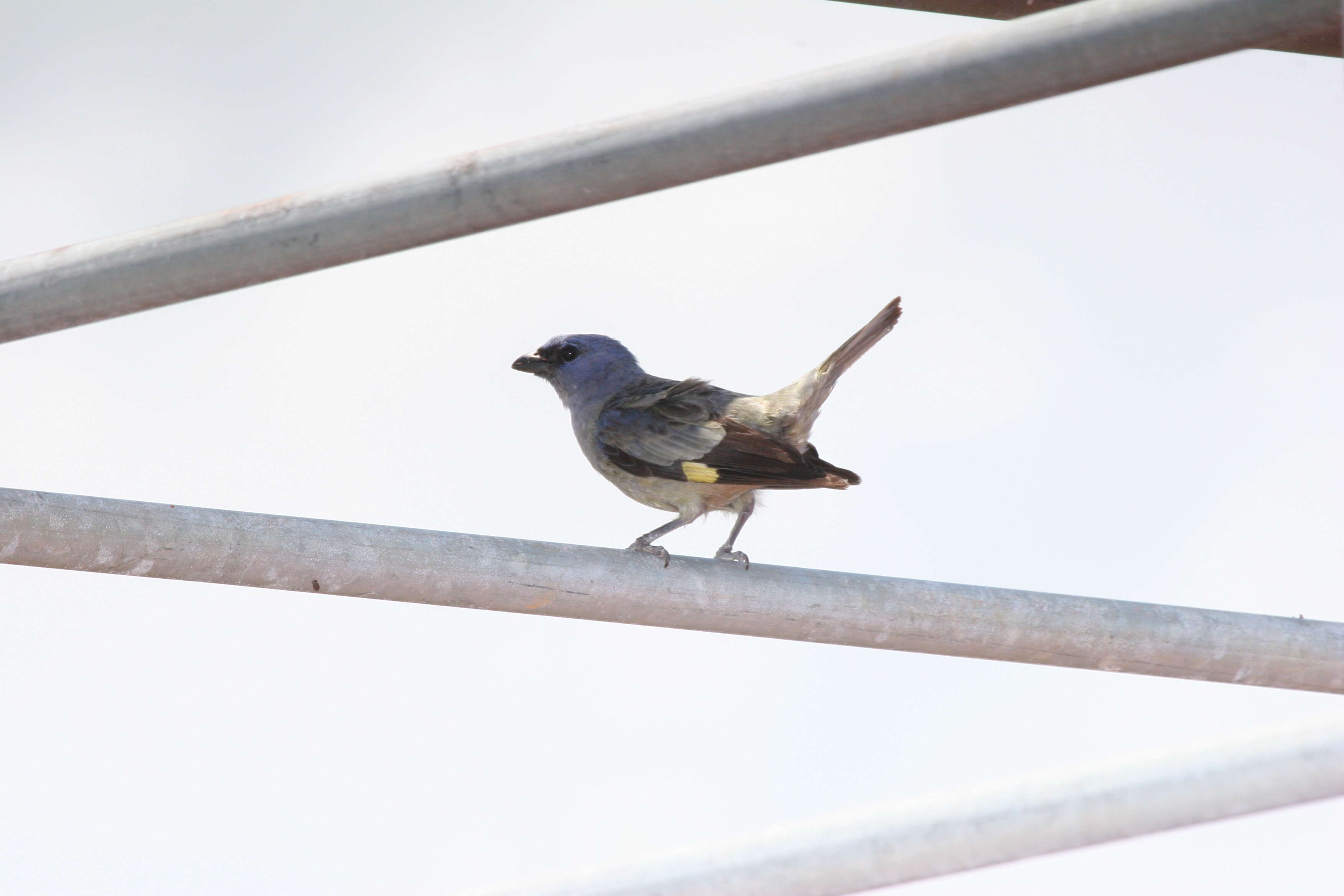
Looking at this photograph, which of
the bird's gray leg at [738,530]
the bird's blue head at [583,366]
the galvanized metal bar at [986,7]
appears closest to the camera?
the galvanized metal bar at [986,7]

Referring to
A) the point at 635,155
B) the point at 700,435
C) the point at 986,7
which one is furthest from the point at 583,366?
the point at 635,155

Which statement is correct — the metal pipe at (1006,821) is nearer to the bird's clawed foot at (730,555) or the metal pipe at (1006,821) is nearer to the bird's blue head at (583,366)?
the bird's clawed foot at (730,555)

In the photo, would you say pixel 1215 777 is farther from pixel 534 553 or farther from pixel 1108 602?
pixel 534 553

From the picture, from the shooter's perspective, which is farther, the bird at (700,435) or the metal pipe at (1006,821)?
the bird at (700,435)

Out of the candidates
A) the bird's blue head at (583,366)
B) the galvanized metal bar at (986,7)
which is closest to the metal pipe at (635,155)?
the galvanized metal bar at (986,7)

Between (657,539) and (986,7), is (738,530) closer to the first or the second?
(657,539)

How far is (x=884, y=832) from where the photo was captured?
7.29 ft

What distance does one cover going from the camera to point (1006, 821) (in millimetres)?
2150

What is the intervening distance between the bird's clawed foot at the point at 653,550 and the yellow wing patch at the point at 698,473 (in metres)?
0.27

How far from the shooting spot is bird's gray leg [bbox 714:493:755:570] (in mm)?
4539

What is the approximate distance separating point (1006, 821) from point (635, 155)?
1111mm

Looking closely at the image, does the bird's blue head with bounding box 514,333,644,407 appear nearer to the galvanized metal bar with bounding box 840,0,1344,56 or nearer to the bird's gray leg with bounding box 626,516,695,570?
the bird's gray leg with bounding box 626,516,695,570

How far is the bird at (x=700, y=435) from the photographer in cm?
474

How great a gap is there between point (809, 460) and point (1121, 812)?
2.66 m
